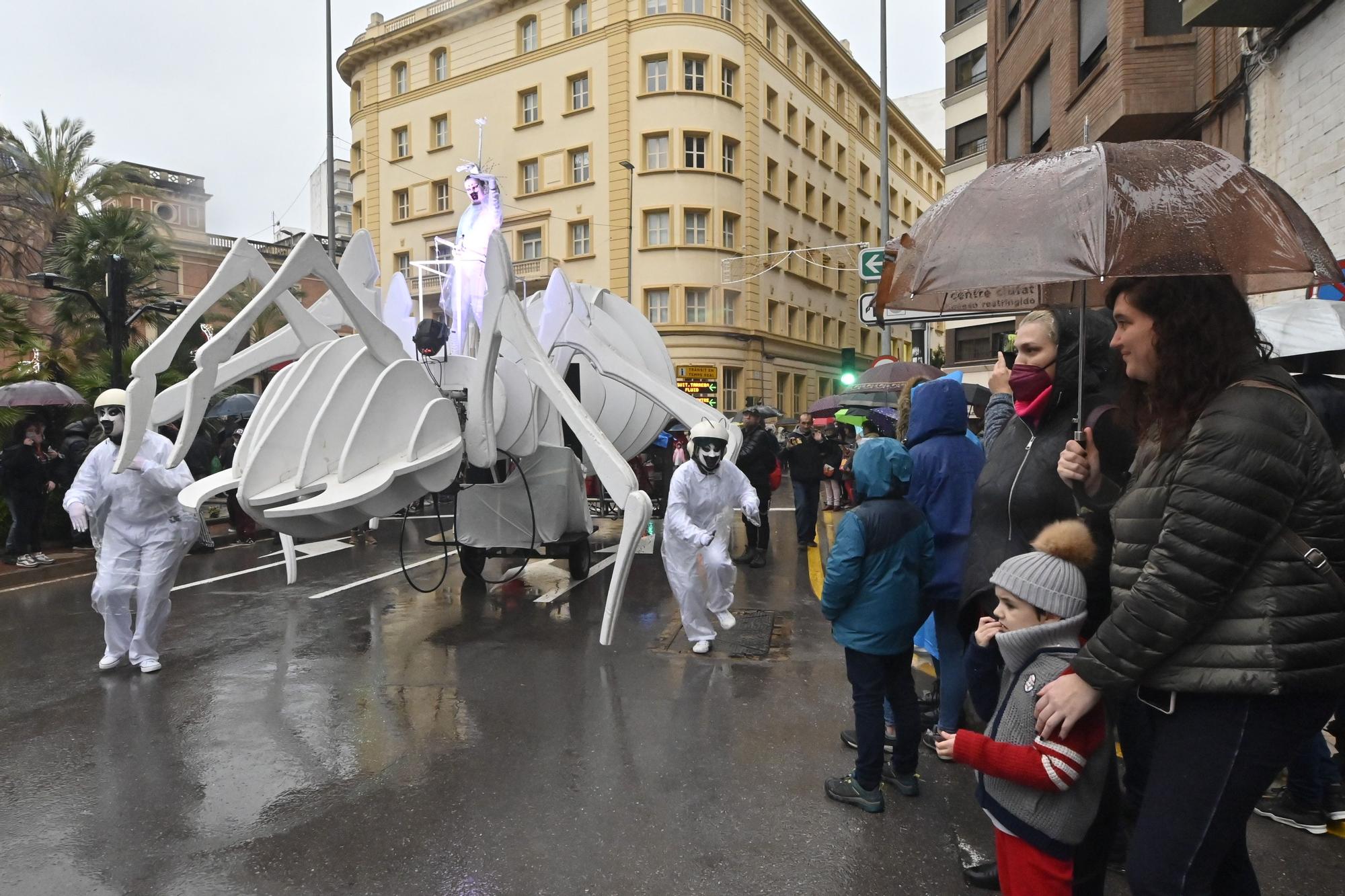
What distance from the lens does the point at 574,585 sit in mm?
8867

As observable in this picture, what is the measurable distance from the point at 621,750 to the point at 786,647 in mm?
2246

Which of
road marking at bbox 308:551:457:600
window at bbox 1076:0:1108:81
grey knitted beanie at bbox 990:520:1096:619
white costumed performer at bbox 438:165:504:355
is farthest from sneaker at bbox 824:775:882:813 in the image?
window at bbox 1076:0:1108:81

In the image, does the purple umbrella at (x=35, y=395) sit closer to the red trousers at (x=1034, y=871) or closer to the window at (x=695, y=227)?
the red trousers at (x=1034, y=871)

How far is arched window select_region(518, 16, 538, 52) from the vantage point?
31.4 m

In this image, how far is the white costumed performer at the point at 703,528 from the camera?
20.5ft

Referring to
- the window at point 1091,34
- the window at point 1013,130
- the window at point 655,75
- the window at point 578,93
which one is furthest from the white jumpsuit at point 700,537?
the window at point 578,93

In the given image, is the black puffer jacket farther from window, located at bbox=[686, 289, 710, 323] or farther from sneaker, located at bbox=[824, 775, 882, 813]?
window, located at bbox=[686, 289, 710, 323]

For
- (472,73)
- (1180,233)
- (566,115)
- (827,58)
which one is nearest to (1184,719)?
(1180,233)

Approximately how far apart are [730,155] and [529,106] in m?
7.71

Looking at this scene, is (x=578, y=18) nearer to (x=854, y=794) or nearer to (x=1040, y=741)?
(x=854, y=794)

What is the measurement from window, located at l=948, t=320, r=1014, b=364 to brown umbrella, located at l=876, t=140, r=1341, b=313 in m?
18.5

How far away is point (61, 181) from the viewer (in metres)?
24.3

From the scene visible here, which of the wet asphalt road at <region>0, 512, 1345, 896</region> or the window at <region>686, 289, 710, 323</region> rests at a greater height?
the window at <region>686, 289, 710, 323</region>

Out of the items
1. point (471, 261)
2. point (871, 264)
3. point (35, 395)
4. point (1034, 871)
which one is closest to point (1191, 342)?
point (1034, 871)
